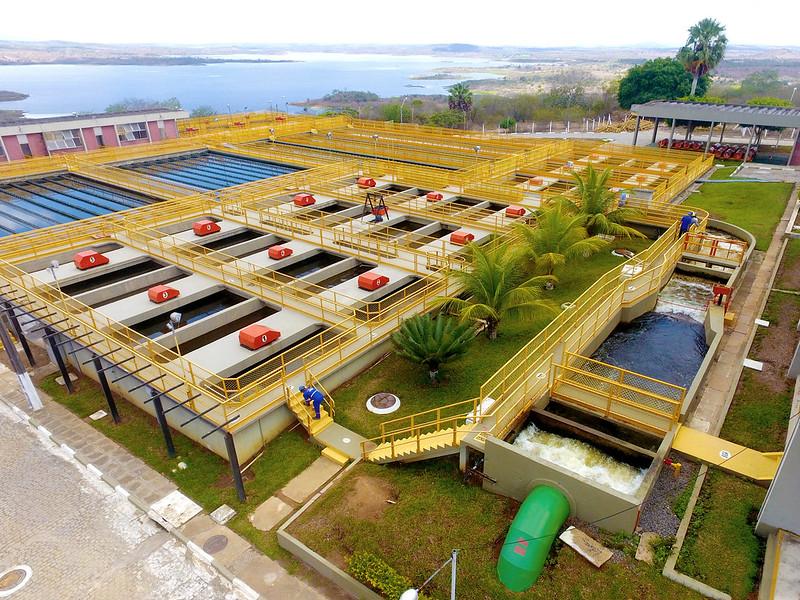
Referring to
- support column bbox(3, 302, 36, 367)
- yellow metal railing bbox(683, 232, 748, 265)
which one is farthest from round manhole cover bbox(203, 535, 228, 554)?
yellow metal railing bbox(683, 232, 748, 265)

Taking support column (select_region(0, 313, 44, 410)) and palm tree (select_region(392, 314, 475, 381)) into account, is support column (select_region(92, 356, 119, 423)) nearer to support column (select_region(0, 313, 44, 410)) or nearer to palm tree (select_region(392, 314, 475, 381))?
support column (select_region(0, 313, 44, 410))

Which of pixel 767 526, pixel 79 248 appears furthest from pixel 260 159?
pixel 767 526

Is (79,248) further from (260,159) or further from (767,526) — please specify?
(767,526)

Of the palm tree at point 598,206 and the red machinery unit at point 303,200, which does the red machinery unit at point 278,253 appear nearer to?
the red machinery unit at point 303,200

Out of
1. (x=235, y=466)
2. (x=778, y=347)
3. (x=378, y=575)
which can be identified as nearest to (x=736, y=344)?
(x=778, y=347)

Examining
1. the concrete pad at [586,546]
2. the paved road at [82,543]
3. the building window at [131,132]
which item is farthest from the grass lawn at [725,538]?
the building window at [131,132]

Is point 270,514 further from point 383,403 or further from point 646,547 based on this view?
point 646,547
